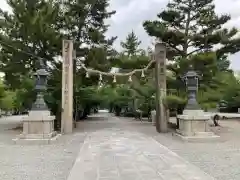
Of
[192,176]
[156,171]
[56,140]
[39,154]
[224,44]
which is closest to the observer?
[192,176]

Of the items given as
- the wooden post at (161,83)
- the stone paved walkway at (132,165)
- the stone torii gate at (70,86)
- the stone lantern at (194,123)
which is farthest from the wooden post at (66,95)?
the stone paved walkway at (132,165)

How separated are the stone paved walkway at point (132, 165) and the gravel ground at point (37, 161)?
30 cm

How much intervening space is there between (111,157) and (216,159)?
239cm

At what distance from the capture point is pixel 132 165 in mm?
6949

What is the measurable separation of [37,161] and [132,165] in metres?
2.27

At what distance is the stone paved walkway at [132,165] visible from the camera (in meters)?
5.95

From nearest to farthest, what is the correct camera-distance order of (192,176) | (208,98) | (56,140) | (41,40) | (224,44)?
(192,176)
(56,140)
(208,98)
(41,40)
(224,44)

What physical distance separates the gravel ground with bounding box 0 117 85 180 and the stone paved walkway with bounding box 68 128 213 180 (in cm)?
30

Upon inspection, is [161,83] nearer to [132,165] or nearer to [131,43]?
[132,165]

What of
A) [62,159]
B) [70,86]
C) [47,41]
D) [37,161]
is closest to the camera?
[37,161]

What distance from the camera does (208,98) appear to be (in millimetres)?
14906

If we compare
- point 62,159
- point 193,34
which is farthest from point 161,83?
point 62,159

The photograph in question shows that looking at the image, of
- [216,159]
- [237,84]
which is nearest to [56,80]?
[216,159]

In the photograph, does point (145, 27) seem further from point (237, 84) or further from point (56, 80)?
point (237, 84)
